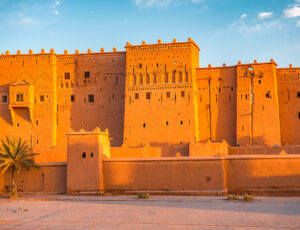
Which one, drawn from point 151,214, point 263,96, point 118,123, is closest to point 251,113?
point 263,96

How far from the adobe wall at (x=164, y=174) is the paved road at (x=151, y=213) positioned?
132 centimetres

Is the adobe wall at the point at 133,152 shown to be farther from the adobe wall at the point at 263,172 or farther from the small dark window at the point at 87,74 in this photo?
the adobe wall at the point at 263,172

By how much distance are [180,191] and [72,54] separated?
19640 millimetres

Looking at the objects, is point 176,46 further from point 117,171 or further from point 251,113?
point 117,171

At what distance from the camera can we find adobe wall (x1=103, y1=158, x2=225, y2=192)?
22688 mm

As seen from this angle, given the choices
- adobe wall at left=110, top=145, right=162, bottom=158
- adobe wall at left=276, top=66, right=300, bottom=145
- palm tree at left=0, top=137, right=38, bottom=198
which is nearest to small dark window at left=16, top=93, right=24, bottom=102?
adobe wall at left=110, top=145, right=162, bottom=158

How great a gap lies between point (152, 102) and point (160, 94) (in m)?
0.81

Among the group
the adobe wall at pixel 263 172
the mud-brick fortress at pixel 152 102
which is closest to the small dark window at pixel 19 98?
the mud-brick fortress at pixel 152 102

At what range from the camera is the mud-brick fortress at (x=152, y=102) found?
113 feet

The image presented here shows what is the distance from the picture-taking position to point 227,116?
35.9 metres

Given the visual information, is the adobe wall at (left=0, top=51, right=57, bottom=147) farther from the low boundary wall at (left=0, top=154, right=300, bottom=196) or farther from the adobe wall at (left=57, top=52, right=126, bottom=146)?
the low boundary wall at (left=0, top=154, right=300, bottom=196)

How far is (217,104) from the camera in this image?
36.2 meters

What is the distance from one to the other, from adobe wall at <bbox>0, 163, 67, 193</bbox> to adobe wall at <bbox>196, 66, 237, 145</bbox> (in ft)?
45.8

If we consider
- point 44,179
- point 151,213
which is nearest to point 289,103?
point 44,179
